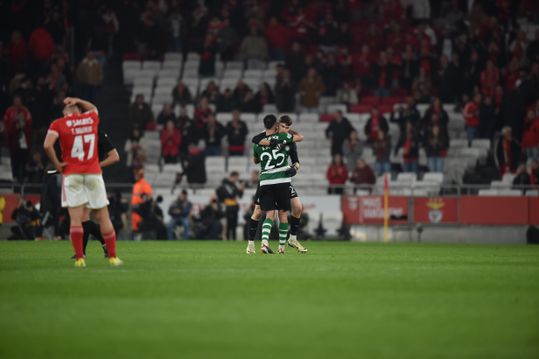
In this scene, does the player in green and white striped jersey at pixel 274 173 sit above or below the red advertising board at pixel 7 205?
above

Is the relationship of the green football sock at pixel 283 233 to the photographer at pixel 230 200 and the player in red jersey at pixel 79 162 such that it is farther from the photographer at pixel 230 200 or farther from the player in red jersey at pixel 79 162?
the photographer at pixel 230 200

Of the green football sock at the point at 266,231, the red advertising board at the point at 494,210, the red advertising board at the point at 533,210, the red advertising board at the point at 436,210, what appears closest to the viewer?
the green football sock at the point at 266,231

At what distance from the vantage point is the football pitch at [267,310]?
856cm

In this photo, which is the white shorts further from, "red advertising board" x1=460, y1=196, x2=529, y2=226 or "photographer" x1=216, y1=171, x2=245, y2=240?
"red advertising board" x1=460, y1=196, x2=529, y2=226

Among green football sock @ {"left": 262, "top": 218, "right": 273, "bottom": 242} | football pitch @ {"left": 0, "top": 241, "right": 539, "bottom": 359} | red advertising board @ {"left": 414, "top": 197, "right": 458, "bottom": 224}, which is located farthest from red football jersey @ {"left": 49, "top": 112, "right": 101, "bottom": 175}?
red advertising board @ {"left": 414, "top": 197, "right": 458, "bottom": 224}

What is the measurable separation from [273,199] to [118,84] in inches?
794

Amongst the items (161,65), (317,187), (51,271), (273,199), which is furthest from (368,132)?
(51,271)

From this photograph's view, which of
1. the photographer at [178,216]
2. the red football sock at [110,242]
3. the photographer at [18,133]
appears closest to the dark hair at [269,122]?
the red football sock at [110,242]

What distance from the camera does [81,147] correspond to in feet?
51.5

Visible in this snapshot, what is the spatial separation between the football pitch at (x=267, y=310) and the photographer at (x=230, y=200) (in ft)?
48.4

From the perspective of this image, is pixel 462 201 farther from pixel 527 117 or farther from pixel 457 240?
pixel 527 117

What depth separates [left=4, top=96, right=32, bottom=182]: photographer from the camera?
3462 centimetres

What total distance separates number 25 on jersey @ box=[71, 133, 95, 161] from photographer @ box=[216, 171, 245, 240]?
16.3m

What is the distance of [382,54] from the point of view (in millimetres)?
37562
